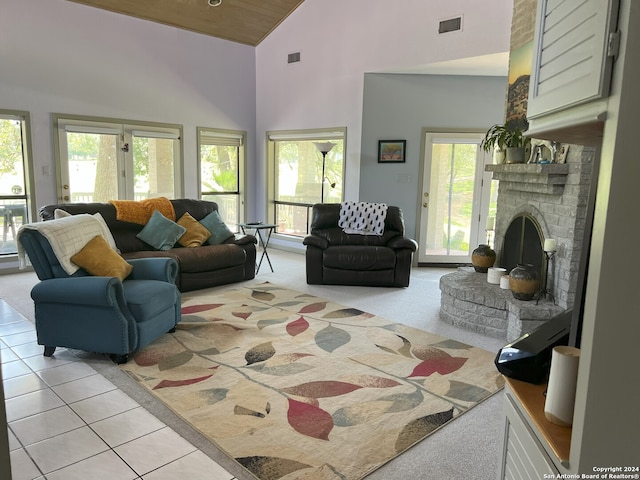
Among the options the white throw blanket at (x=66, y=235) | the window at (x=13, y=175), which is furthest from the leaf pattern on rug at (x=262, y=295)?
the window at (x=13, y=175)

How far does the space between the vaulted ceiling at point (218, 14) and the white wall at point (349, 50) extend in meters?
0.23

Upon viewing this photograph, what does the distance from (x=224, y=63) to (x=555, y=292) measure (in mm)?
6168

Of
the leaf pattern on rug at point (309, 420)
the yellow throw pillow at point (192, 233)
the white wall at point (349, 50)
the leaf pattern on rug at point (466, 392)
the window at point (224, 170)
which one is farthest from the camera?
the window at point (224, 170)

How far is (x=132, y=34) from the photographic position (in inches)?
257

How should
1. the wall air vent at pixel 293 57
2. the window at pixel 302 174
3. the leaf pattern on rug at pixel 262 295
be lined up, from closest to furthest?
the leaf pattern on rug at pixel 262 295
the window at pixel 302 174
the wall air vent at pixel 293 57

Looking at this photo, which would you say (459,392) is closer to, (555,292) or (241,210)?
(555,292)

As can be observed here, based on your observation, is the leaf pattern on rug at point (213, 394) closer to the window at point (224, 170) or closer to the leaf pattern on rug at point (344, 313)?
the leaf pattern on rug at point (344, 313)

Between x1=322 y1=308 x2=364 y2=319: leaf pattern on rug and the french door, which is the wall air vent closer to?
the french door

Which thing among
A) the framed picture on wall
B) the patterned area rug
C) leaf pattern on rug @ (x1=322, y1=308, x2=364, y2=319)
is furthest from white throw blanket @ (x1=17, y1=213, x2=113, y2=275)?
the framed picture on wall

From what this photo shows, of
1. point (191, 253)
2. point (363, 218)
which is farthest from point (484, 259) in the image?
point (191, 253)

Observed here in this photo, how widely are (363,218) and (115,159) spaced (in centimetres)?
366

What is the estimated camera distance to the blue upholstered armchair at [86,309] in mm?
3174

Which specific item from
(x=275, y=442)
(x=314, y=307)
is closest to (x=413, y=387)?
(x=275, y=442)

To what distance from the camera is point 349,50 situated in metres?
6.61
